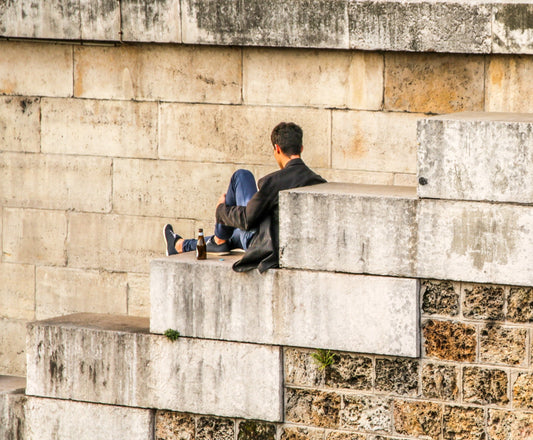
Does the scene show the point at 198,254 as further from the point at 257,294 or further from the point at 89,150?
the point at 89,150

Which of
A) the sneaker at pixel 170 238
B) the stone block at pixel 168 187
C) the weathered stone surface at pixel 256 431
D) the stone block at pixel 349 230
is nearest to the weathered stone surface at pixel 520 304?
the stone block at pixel 349 230

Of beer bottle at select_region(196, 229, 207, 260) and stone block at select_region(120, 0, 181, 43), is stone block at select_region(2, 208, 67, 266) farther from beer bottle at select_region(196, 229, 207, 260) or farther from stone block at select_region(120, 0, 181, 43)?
beer bottle at select_region(196, 229, 207, 260)

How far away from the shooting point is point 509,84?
30.4 ft

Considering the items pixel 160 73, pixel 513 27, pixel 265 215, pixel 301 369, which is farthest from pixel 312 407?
pixel 160 73

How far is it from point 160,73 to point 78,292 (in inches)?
77.0

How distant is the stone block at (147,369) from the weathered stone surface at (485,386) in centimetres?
125

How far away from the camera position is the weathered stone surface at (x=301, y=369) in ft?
27.5

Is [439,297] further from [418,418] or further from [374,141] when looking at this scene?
[374,141]

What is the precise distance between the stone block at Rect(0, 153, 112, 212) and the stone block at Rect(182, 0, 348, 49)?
4.64ft

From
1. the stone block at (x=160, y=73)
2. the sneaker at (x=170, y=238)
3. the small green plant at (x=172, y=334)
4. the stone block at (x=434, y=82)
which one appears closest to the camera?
the small green plant at (x=172, y=334)

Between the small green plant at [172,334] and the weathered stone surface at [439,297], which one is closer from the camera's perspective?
the weathered stone surface at [439,297]

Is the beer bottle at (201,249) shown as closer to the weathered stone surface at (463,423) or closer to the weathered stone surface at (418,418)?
the weathered stone surface at (418,418)

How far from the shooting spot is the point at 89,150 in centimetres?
1059

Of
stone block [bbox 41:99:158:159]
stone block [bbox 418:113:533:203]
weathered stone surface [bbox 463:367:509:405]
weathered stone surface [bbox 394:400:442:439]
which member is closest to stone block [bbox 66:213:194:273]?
stone block [bbox 41:99:158:159]
